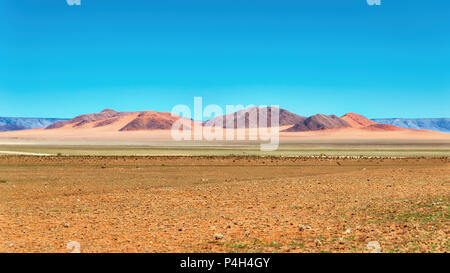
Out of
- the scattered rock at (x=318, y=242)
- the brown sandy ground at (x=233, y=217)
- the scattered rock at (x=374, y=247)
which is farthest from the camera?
the brown sandy ground at (x=233, y=217)

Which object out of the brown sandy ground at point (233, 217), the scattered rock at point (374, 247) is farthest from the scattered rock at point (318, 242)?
the scattered rock at point (374, 247)

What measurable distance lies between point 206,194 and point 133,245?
8.16m

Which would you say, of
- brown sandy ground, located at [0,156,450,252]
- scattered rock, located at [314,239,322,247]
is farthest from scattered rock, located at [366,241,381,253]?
scattered rock, located at [314,239,322,247]

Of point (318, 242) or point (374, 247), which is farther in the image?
point (318, 242)

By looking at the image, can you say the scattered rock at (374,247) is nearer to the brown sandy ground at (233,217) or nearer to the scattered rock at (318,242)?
the brown sandy ground at (233,217)

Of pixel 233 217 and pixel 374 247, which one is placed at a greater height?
pixel 374 247

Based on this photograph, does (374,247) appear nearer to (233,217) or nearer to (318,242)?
(318,242)

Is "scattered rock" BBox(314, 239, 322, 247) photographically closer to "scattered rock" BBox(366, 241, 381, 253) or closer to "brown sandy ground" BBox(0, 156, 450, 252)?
"brown sandy ground" BBox(0, 156, 450, 252)

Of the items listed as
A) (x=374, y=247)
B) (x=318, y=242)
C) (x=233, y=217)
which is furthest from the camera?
(x=233, y=217)

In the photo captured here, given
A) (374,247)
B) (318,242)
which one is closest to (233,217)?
(318,242)
